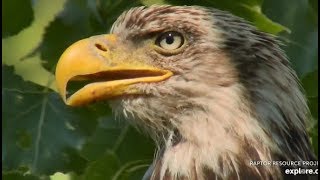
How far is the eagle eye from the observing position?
10.8 ft

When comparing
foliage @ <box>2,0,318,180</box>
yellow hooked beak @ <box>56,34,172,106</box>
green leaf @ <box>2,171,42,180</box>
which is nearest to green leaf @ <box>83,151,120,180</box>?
foliage @ <box>2,0,318,180</box>

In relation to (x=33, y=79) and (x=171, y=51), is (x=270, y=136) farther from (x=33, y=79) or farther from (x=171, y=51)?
(x=33, y=79)

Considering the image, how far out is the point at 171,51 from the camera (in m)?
3.29

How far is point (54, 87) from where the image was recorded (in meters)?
3.31

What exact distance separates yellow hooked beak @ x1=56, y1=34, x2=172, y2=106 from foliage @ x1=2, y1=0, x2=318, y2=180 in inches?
A: 3.2

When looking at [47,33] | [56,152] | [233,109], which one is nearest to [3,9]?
[47,33]

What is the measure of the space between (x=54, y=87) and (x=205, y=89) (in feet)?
1.26

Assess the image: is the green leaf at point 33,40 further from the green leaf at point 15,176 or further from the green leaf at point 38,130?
the green leaf at point 15,176

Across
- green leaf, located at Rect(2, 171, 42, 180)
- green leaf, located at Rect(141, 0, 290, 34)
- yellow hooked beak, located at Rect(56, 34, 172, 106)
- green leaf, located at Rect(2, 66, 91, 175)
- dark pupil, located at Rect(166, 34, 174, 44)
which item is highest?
green leaf, located at Rect(141, 0, 290, 34)

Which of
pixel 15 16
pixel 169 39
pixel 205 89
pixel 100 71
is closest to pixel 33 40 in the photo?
pixel 15 16

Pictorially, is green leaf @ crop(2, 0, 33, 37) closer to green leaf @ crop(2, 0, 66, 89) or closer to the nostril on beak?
green leaf @ crop(2, 0, 66, 89)

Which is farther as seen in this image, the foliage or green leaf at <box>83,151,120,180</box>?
green leaf at <box>83,151,120,180</box>

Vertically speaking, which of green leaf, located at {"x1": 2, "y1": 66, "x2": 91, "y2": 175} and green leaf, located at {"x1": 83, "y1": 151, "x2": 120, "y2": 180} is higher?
green leaf, located at {"x1": 2, "y1": 66, "x2": 91, "y2": 175}

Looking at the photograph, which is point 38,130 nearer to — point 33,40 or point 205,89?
point 33,40
